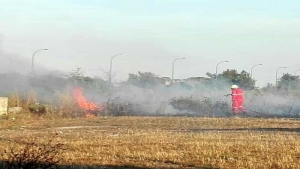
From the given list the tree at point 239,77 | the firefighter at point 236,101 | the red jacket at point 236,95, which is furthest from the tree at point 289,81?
the red jacket at point 236,95

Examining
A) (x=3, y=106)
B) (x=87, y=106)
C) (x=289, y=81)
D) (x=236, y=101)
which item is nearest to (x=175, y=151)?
(x=3, y=106)

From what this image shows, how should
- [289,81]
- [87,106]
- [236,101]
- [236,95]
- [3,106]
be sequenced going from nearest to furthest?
[3,106]
[236,95]
[236,101]
[87,106]
[289,81]

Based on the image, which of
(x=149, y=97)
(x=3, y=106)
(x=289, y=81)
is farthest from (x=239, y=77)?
(x=3, y=106)

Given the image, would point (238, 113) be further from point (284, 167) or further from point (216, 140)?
point (284, 167)

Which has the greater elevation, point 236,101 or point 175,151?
point 236,101

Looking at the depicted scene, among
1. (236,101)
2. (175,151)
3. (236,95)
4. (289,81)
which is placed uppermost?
(289,81)

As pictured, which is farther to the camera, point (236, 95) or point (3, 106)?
point (236, 95)

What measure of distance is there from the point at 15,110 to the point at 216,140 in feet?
93.5

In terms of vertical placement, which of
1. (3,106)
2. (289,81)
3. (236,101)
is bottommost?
(3,106)

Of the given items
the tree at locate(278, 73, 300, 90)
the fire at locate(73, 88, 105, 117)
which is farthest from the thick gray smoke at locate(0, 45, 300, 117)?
the tree at locate(278, 73, 300, 90)

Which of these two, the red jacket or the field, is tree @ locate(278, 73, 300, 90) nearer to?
the red jacket

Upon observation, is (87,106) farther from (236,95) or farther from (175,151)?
(175,151)

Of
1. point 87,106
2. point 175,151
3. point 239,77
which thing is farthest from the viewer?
point 239,77

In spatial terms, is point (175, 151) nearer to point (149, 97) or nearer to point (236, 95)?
point (236, 95)
